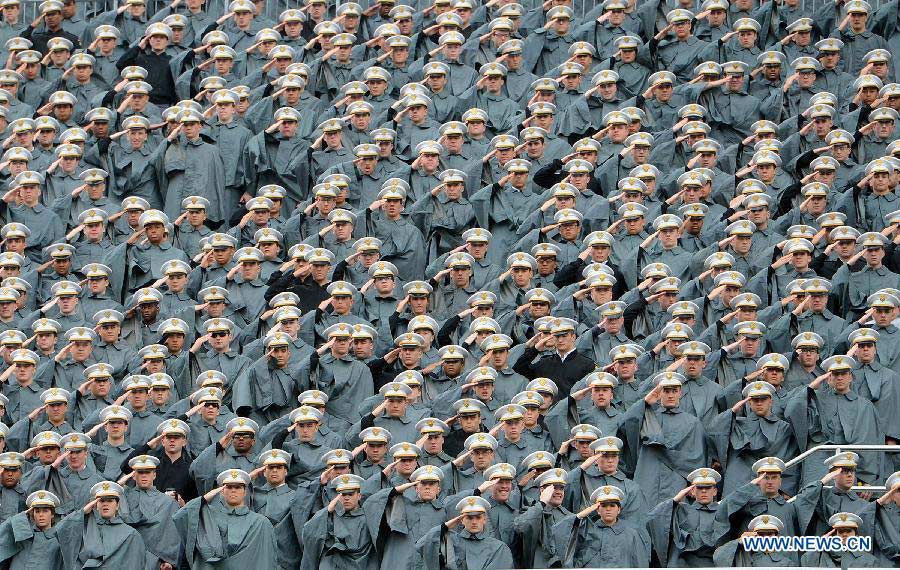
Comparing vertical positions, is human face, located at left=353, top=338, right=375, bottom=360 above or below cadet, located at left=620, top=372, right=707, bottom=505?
above

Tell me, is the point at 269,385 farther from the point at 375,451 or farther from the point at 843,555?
the point at 843,555

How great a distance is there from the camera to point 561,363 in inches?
1158

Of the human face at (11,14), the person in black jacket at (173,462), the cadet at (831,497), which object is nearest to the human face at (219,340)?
the person in black jacket at (173,462)

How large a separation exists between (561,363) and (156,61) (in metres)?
8.27

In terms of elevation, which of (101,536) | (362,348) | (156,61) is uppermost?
(156,61)

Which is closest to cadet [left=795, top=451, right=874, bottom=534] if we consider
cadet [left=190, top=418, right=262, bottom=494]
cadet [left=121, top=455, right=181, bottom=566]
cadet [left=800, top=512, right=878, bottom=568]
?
cadet [left=800, top=512, right=878, bottom=568]

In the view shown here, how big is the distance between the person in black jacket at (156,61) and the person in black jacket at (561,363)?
7598 mm

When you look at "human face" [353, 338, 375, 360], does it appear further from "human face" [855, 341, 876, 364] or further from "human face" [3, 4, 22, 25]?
"human face" [3, 4, 22, 25]

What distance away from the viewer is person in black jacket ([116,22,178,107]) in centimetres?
3484

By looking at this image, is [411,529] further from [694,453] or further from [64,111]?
[64,111]

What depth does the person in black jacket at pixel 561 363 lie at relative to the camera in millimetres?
29359

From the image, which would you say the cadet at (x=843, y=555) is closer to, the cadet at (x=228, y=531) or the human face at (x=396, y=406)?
the human face at (x=396, y=406)

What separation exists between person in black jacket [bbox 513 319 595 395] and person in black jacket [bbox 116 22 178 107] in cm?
760

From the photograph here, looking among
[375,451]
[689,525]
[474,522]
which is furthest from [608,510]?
Answer: [375,451]
